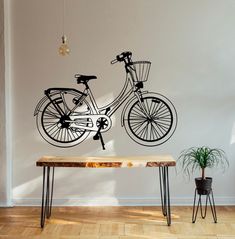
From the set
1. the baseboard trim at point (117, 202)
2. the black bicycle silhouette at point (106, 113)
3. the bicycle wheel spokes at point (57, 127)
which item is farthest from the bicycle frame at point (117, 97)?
the baseboard trim at point (117, 202)

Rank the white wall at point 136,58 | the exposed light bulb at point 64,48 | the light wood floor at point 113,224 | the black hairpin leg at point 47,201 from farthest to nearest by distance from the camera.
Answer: the white wall at point 136,58, the exposed light bulb at point 64,48, the black hairpin leg at point 47,201, the light wood floor at point 113,224

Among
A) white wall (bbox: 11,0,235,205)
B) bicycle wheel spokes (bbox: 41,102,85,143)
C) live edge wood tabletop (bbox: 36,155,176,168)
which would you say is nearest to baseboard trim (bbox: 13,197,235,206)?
white wall (bbox: 11,0,235,205)

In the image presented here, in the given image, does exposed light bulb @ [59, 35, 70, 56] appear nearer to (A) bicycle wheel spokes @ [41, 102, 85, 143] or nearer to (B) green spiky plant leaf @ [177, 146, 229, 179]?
(A) bicycle wheel spokes @ [41, 102, 85, 143]

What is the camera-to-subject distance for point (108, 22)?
501 centimetres

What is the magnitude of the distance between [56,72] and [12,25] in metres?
0.79

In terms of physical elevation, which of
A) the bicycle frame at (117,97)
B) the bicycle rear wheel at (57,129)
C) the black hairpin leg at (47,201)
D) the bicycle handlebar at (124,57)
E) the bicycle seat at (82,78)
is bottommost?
the black hairpin leg at (47,201)

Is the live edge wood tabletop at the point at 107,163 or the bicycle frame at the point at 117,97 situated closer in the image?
the live edge wood tabletop at the point at 107,163

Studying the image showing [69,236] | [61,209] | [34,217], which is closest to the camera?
[69,236]

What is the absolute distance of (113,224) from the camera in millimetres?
4336

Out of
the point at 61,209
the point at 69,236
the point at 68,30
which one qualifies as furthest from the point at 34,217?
the point at 68,30

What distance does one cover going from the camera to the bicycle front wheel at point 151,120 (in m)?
5.05

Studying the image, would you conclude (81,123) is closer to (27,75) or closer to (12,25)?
(27,75)

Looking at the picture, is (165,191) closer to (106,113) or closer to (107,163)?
(107,163)

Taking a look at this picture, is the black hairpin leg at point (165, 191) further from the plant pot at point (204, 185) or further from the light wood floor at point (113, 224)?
the plant pot at point (204, 185)
